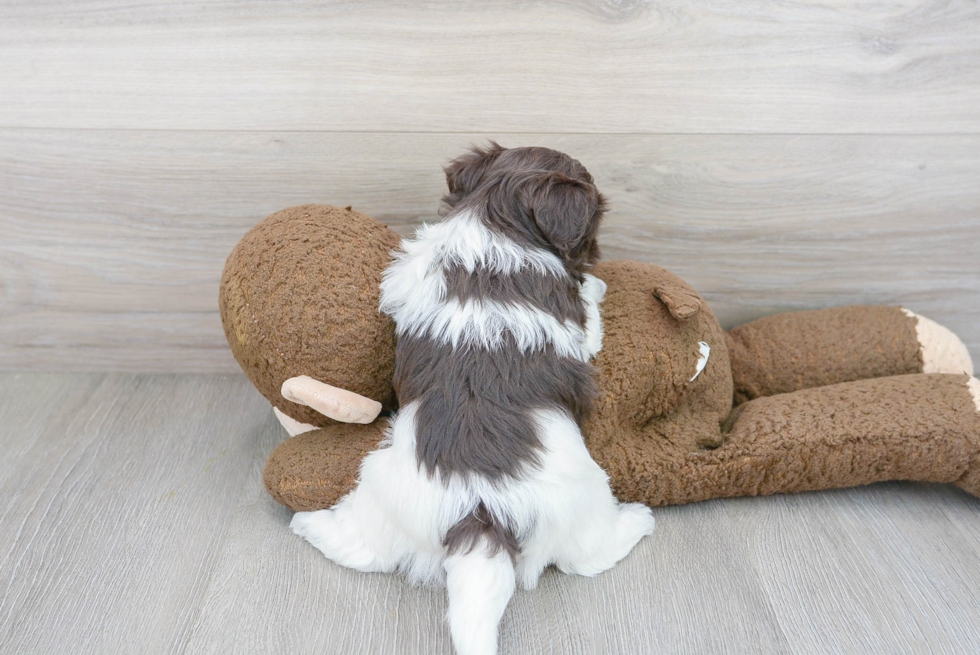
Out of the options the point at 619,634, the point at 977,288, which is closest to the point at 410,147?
the point at 619,634

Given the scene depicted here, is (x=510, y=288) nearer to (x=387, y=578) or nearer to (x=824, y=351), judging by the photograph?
(x=387, y=578)

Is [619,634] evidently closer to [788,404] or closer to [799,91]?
[788,404]

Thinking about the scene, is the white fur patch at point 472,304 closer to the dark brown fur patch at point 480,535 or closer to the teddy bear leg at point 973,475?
the dark brown fur patch at point 480,535

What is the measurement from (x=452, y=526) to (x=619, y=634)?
26 cm

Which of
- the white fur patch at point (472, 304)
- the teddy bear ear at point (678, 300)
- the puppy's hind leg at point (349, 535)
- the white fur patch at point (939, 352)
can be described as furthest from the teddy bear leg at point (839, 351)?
the puppy's hind leg at point (349, 535)

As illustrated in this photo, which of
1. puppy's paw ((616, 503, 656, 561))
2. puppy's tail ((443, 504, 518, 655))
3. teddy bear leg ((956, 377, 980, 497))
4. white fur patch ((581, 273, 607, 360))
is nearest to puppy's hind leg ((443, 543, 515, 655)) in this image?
puppy's tail ((443, 504, 518, 655))

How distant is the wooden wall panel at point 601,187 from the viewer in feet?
4.27

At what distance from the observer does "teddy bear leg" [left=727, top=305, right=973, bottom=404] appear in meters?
1.26

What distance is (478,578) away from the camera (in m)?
0.85

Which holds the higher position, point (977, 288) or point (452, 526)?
point (977, 288)

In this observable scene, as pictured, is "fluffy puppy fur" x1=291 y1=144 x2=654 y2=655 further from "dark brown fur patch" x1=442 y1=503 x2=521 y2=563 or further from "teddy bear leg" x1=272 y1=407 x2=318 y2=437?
"teddy bear leg" x1=272 y1=407 x2=318 y2=437

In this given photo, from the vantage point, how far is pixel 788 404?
3.79 ft

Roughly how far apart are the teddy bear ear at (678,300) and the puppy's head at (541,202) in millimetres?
148

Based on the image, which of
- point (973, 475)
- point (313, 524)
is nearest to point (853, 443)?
point (973, 475)
